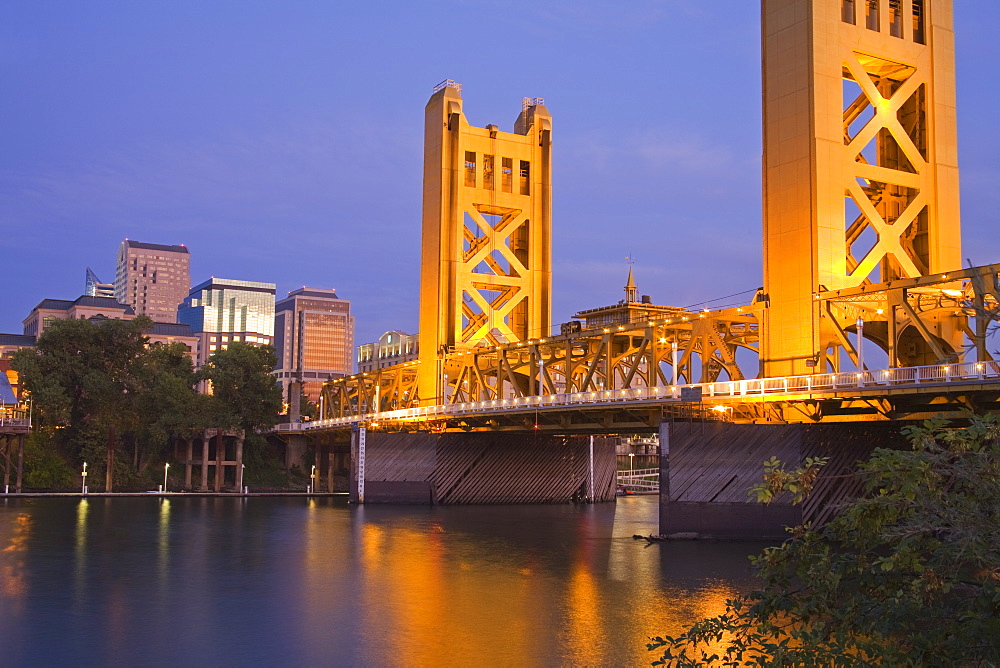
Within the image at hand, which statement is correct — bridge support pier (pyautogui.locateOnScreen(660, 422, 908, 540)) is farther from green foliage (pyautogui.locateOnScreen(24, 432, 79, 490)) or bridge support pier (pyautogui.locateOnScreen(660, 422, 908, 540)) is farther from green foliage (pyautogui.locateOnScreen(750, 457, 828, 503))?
green foliage (pyautogui.locateOnScreen(24, 432, 79, 490))

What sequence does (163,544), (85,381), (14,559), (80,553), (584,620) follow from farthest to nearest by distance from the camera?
1. (85,381)
2. (163,544)
3. (80,553)
4. (14,559)
5. (584,620)

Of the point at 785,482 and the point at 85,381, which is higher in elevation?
the point at 85,381

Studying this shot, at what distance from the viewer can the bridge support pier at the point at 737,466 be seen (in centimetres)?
4906

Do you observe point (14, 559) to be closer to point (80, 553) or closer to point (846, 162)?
point (80, 553)

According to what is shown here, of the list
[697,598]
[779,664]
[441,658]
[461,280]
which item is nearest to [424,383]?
[461,280]

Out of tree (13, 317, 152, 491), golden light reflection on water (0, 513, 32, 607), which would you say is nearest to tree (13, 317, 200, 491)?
tree (13, 317, 152, 491)

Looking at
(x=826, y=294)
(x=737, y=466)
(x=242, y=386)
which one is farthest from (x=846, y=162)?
(x=242, y=386)

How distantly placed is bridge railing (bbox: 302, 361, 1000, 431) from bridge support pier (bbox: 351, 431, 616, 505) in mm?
6124

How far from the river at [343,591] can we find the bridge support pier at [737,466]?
166 cm

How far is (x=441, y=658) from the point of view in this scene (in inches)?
955

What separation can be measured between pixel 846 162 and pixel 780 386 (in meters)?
13.2

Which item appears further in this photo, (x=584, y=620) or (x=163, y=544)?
(x=163, y=544)

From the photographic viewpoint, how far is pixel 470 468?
8100cm

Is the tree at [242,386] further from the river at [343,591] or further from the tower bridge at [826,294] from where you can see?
the river at [343,591]
